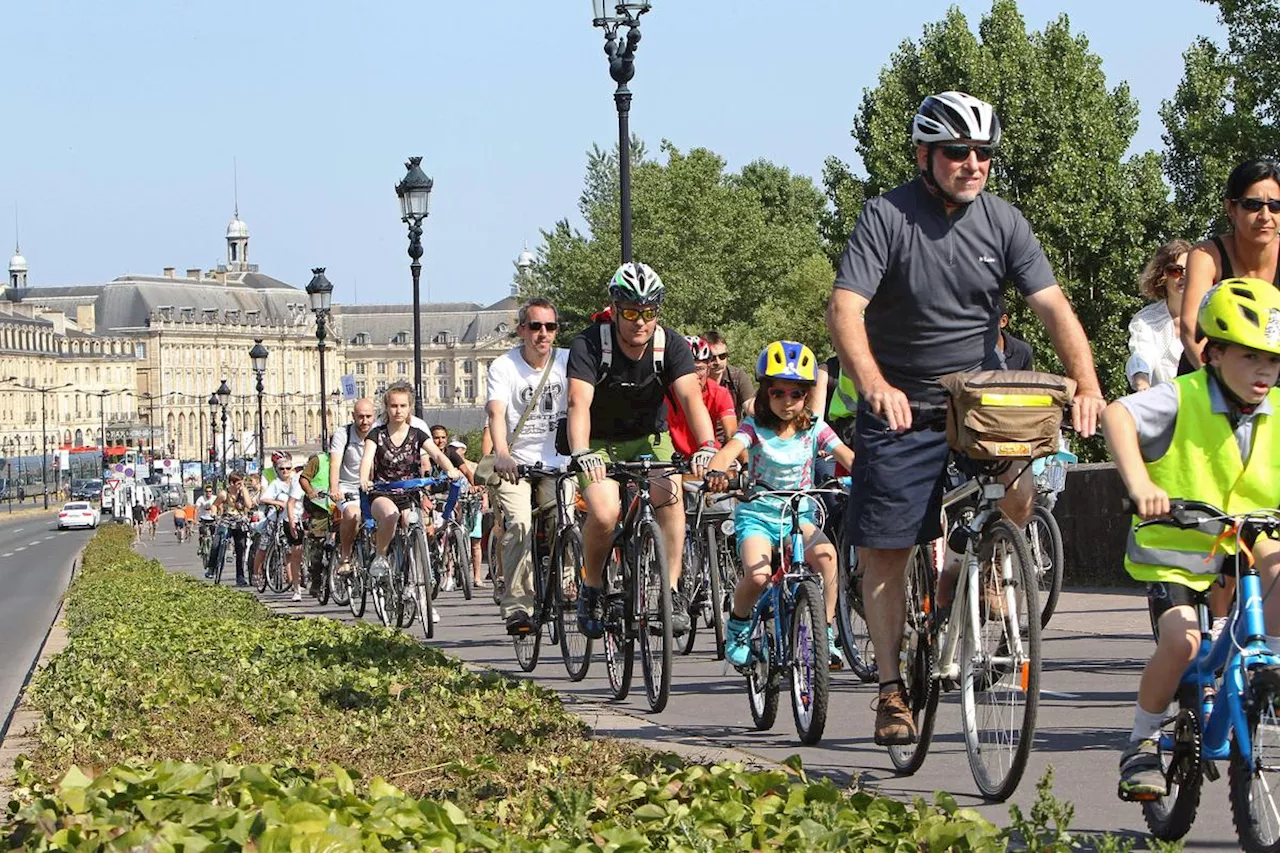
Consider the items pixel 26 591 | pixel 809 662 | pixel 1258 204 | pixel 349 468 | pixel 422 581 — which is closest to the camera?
pixel 1258 204

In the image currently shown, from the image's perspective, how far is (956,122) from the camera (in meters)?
6.61

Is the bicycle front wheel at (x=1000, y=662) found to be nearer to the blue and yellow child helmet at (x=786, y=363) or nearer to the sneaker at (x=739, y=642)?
the sneaker at (x=739, y=642)

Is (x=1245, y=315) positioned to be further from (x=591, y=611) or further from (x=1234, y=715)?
(x=591, y=611)

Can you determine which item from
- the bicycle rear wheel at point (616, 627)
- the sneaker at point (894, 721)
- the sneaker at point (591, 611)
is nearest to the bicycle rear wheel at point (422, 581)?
the sneaker at point (591, 611)

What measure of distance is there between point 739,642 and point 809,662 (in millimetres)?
875

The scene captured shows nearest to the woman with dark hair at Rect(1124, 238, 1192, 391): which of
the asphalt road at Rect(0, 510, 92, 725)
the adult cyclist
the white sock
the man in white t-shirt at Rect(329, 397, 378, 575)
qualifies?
the adult cyclist

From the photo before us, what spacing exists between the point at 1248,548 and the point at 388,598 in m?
11.7

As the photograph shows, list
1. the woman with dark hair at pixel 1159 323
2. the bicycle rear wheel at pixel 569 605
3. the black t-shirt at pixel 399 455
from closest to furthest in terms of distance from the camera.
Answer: the woman with dark hair at pixel 1159 323 < the bicycle rear wheel at pixel 569 605 < the black t-shirt at pixel 399 455

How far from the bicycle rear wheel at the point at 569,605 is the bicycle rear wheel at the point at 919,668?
3.44m

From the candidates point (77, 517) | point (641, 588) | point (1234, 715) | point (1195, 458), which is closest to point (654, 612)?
point (641, 588)

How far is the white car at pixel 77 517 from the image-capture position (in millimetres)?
102688

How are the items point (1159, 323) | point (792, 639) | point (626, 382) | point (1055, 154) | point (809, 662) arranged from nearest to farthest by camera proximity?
1. point (809, 662)
2. point (792, 639)
3. point (626, 382)
4. point (1159, 323)
5. point (1055, 154)

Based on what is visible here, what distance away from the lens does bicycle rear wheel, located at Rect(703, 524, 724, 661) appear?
11.6 meters

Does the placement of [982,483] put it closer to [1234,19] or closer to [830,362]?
[830,362]
